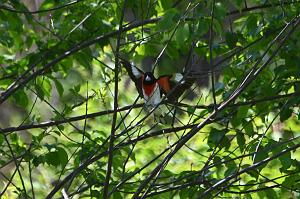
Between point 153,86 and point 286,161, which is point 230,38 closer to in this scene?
point 153,86

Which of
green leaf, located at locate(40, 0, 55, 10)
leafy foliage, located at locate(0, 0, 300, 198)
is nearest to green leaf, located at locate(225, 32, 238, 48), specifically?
leafy foliage, located at locate(0, 0, 300, 198)

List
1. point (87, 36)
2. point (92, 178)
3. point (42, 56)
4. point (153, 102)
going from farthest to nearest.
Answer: point (87, 36)
point (42, 56)
point (92, 178)
point (153, 102)

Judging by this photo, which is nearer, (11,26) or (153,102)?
(153,102)

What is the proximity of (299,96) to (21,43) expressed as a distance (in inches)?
71.7

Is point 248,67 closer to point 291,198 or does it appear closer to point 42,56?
point 291,198

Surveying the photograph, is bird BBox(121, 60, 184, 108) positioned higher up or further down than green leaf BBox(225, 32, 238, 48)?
further down

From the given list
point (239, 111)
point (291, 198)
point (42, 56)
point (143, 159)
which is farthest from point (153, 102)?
point (143, 159)

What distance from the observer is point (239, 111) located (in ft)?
9.65

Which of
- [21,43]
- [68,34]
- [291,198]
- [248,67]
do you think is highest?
[21,43]

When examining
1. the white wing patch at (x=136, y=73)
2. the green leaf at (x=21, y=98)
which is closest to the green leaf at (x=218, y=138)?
the white wing patch at (x=136, y=73)

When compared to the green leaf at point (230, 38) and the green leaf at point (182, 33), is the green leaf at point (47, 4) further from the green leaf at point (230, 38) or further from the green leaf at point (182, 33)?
the green leaf at point (182, 33)

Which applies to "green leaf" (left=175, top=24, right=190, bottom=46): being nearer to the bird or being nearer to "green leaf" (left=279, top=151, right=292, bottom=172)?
the bird

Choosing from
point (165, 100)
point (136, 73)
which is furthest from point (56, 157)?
point (165, 100)

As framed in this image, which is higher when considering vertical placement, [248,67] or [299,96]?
[248,67]
